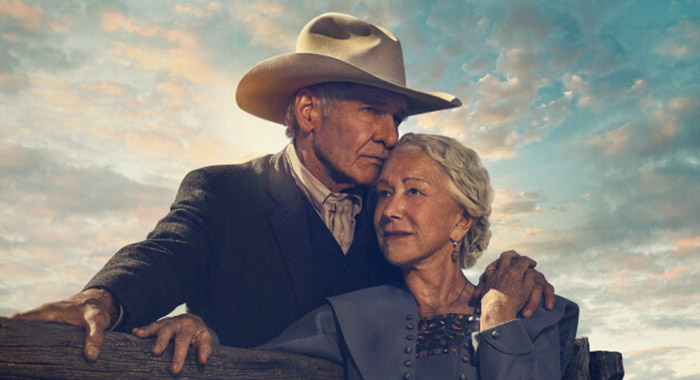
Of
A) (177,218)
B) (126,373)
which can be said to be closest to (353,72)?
(177,218)

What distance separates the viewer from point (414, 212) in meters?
3.59

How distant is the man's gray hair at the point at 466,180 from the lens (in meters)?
3.69

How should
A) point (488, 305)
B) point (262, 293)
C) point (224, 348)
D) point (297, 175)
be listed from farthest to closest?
point (297, 175) < point (262, 293) < point (488, 305) < point (224, 348)

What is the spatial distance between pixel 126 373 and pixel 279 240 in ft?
6.45

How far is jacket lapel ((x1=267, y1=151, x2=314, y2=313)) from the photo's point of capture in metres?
4.20

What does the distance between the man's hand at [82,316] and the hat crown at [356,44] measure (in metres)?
2.59

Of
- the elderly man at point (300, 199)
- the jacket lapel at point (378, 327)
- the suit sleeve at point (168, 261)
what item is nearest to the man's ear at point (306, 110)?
the elderly man at point (300, 199)

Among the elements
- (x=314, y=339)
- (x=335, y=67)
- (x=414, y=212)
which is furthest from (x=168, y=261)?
(x=335, y=67)

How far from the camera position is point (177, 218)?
3.91m

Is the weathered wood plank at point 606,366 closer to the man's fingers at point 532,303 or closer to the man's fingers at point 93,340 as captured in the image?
the man's fingers at point 532,303

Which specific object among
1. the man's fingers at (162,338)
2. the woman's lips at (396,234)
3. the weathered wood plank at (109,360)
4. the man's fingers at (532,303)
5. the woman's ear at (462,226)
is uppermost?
the woman's ear at (462,226)

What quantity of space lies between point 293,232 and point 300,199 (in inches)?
10.8

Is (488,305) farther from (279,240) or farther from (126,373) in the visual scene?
(126,373)

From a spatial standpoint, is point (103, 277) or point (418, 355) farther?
point (418, 355)
